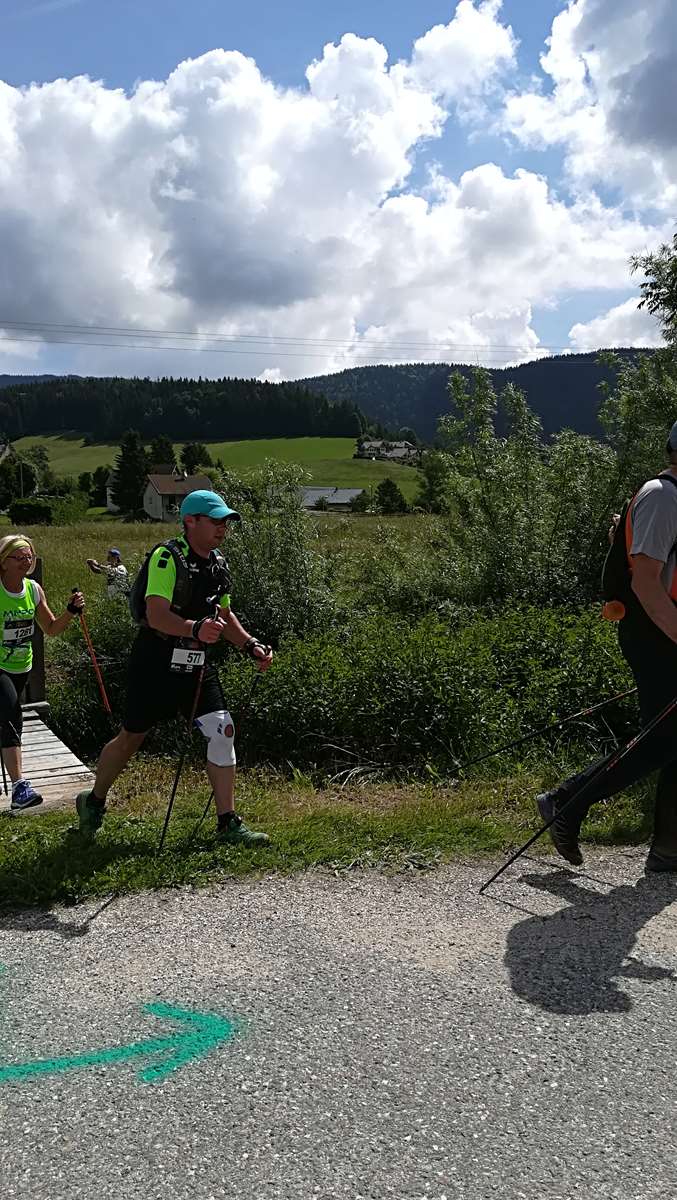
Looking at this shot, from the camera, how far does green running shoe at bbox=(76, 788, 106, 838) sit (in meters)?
5.41

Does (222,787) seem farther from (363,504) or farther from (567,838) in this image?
(363,504)

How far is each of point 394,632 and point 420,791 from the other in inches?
122

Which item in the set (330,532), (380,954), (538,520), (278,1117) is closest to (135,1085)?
(278,1117)

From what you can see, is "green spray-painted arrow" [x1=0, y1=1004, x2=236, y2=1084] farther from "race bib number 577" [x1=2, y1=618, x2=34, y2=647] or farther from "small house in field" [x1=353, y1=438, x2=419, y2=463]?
"small house in field" [x1=353, y1=438, x2=419, y2=463]

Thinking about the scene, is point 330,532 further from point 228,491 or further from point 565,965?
point 565,965

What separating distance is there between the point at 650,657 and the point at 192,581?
2.53m

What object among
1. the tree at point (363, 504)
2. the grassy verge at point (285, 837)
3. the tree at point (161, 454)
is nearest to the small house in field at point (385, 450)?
the tree at point (161, 454)

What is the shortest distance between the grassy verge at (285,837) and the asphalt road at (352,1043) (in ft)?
0.70

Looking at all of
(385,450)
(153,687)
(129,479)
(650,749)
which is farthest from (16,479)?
(650,749)

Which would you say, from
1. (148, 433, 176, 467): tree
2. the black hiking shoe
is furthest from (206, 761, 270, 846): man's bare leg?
(148, 433, 176, 467): tree

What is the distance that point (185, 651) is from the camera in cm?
524

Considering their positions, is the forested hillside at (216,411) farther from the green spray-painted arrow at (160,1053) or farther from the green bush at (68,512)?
the green spray-painted arrow at (160,1053)

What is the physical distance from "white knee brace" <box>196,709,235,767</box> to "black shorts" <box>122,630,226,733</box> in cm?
7

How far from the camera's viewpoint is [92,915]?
4.31 meters
